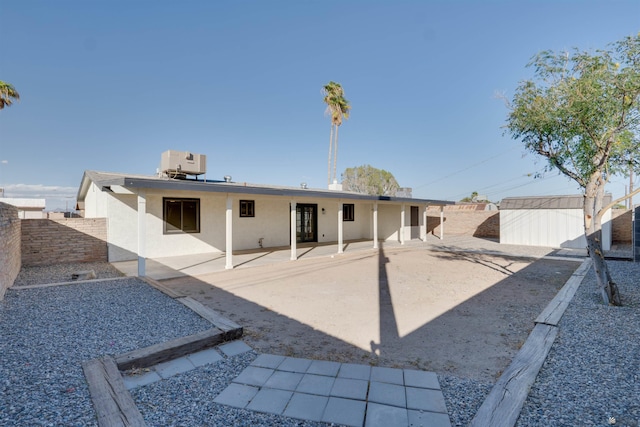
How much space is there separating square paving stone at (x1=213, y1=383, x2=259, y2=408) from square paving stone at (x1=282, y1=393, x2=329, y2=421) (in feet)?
1.19

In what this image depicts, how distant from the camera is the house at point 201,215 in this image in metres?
7.77

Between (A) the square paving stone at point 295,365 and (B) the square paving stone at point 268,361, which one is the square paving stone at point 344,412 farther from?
(B) the square paving stone at point 268,361

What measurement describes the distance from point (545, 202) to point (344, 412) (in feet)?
53.6

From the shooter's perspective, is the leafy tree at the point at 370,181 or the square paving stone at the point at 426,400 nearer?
the square paving stone at the point at 426,400

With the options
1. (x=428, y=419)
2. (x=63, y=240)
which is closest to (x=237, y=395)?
(x=428, y=419)

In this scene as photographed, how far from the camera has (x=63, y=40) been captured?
30.3 feet

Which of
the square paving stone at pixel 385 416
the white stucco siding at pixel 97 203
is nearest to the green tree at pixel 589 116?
the square paving stone at pixel 385 416

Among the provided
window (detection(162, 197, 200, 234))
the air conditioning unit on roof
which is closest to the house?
window (detection(162, 197, 200, 234))

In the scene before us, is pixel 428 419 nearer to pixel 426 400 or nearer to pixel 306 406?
pixel 426 400

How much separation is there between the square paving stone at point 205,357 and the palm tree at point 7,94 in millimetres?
13864

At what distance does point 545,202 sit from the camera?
46.9ft

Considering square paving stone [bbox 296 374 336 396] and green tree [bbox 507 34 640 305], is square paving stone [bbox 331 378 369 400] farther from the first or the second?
green tree [bbox 507 34 640 305]

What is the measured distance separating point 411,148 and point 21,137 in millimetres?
25648

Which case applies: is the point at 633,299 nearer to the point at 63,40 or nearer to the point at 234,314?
the point at 234,314
